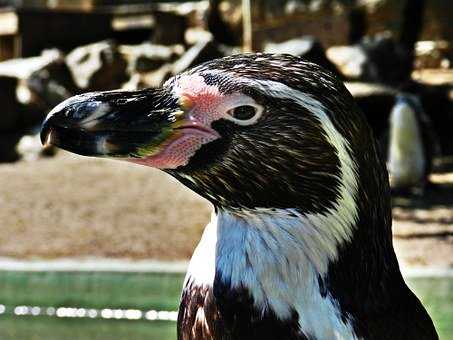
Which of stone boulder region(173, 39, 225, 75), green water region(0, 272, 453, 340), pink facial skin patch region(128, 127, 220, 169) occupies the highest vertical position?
pink facial skin patch region(128, 127, 220, 169)

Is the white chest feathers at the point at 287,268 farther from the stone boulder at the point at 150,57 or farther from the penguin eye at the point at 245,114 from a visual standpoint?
the stone boulder at the point at 150,57

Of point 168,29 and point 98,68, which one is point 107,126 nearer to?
point 98,68

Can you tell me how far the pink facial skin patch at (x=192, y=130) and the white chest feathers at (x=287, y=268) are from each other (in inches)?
5.7

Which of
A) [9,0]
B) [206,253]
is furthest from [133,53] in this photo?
[206,253]

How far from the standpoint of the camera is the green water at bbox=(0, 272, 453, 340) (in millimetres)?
4500

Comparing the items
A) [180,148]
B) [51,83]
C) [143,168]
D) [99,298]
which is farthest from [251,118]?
[51,83]

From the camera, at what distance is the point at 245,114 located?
4.41ft

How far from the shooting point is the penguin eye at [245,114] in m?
1.33

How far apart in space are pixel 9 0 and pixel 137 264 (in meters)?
19.1

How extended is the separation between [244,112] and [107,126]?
0.67 ft

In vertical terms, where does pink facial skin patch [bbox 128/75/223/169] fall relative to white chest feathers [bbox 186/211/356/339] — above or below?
above

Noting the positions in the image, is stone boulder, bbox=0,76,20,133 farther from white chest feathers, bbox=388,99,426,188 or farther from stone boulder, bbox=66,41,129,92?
white chest feathers, bbox=388,99,426,188

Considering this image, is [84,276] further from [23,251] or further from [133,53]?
[133,53]

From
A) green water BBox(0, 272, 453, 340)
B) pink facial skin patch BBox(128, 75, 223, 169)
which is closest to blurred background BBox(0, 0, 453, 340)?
green water BBox(0, 272, 453, 340)
